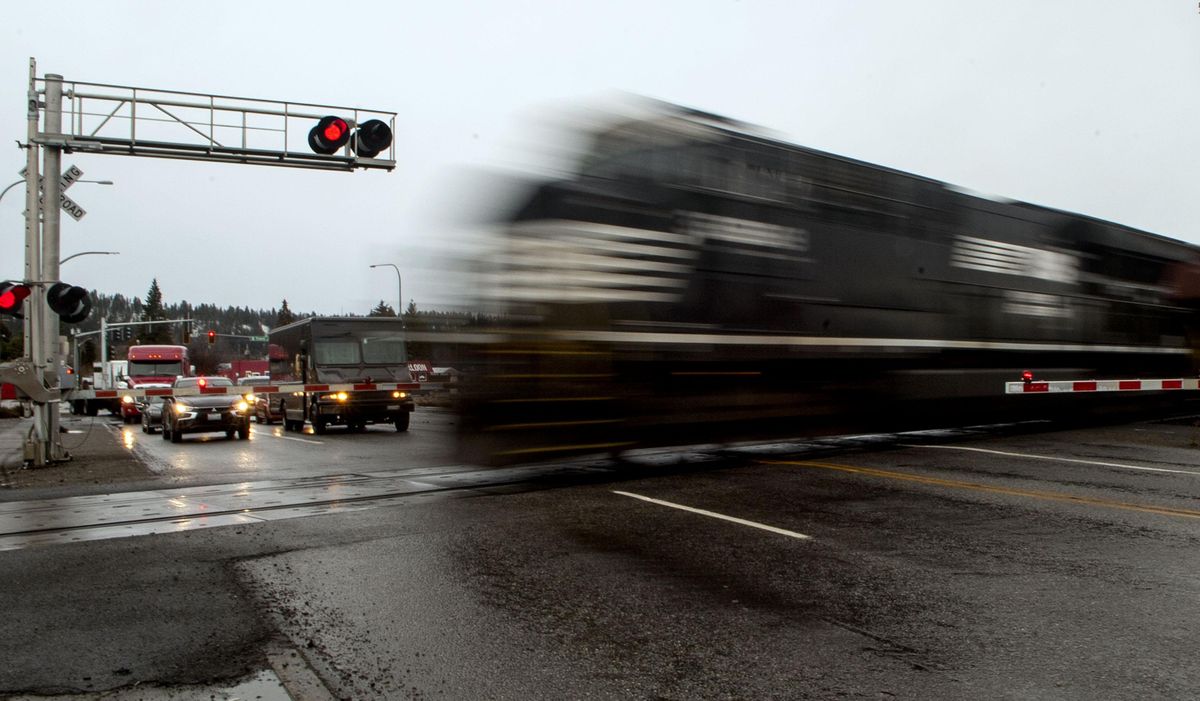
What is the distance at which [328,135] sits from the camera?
53.4ft

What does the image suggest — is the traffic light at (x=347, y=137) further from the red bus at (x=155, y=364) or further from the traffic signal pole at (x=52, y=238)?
the red bus at (x=155, y=364)

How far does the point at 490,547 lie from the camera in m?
6.64

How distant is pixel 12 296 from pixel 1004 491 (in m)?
14.2

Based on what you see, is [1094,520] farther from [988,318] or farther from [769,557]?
[988,318]

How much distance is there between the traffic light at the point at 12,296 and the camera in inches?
511

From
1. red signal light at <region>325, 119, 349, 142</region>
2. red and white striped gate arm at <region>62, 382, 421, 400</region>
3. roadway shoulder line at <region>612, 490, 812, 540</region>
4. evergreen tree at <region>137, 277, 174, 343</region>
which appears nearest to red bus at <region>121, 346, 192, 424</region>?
red and white striped gate arm at <region>62, 382, 421, 400</region>

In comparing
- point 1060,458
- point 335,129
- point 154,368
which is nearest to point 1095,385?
point 1060,458

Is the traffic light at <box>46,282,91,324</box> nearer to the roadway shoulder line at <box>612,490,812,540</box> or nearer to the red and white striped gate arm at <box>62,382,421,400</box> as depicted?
the red and white striped gate arm at <box>62,382,421,400</box>

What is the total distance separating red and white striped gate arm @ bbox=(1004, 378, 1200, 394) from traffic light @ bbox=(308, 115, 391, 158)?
12575mm

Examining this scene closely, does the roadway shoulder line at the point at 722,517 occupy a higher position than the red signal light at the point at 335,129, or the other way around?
the red signal light at the point at 335,129

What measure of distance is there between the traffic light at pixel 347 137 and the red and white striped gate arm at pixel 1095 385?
12.6 m

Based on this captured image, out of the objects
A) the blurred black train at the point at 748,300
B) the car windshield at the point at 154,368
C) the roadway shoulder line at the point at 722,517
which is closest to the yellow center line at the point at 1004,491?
the blurred black train at the point at 748,300

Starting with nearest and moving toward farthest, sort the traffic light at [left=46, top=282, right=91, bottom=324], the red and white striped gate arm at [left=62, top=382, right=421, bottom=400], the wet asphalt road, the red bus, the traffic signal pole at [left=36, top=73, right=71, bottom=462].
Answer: the wet asphalt road
the traffic light at [left=46, top=282, right=91, bottom=324]
the traffic signal pole at [left=36, top=73, right=71, bottom=462]
the red and white striped gate arm at [left=62, top=382, right=421, bottom=400]
the red bus

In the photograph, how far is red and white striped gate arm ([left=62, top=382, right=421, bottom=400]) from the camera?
15359 mm
